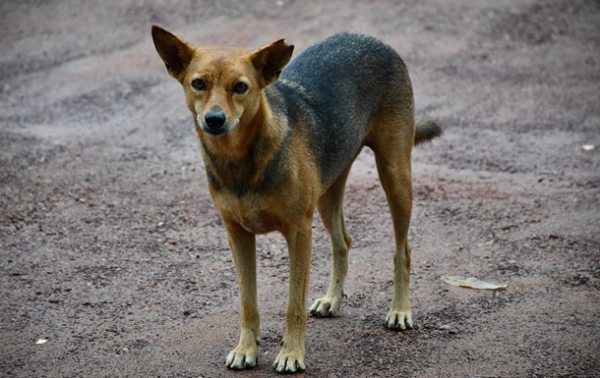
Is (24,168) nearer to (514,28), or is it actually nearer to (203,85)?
(203,85)

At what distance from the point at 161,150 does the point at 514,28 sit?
6911 mm

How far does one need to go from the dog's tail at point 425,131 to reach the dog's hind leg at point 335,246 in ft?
2.61

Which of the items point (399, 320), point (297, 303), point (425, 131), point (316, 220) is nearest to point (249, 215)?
point (297, 303)

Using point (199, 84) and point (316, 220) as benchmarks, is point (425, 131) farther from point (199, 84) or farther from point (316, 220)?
point (199, 84)

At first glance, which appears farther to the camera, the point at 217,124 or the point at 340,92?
the point at 340,92

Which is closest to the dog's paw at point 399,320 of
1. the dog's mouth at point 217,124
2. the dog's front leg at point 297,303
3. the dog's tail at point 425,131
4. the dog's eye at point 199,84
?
the dog's front leg at point 297,303

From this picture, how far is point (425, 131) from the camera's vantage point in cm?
→ 717

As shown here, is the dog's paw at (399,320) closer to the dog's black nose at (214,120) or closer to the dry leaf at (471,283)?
the dry leaf at (471,283)


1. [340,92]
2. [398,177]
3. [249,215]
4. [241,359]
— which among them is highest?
[340,92]

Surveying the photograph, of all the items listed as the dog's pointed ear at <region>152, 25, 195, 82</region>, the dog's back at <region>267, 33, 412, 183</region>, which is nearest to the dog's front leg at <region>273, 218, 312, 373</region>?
the dog's back at <region>267, 33, 412, 183</region>

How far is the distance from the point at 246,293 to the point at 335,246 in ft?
3.83

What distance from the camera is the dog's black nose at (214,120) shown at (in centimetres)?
498

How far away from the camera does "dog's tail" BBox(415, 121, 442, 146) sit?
23.5 feet

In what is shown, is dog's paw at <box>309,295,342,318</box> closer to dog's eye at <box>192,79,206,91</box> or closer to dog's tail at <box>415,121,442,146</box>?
dog's tail at <box>415,121,442,146</box>
